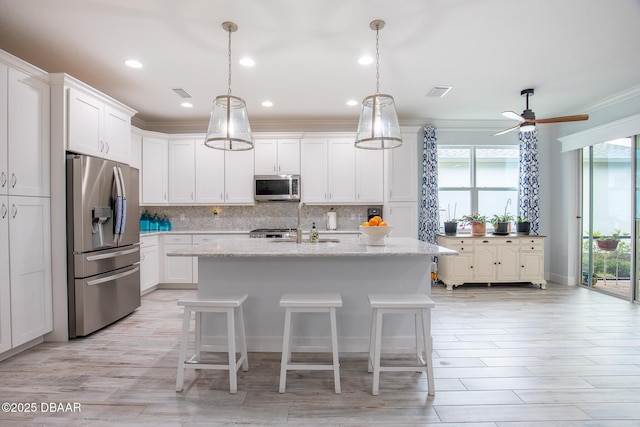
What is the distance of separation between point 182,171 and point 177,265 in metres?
1.45

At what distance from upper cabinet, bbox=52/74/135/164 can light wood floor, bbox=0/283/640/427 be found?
1.79 metres

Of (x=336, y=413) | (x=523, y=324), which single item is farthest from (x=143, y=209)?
(x=523, y=324)

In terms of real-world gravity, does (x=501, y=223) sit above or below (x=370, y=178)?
below

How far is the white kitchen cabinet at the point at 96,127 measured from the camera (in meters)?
2.99

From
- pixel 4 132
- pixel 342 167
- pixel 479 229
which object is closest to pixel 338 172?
pixel 342 167

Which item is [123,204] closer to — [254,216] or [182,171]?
[182,171]

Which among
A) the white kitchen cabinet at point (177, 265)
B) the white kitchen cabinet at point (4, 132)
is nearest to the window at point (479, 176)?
the white kitchen cabinet at point (177, 265)

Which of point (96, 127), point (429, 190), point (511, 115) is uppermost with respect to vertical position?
point (511, 115)

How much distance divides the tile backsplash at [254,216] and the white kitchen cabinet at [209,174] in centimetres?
38

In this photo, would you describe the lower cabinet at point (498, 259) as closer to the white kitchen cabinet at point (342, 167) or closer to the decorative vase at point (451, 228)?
the decorative vase at point (451, 228)

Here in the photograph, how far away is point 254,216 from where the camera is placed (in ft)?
18.1

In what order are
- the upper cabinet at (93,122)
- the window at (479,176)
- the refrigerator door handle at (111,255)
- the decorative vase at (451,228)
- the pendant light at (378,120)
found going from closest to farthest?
the pendant light at (378,120) → the upper cabinet at (93,122) → the refrigerator door handle at (111,255) → the decorative vase at (451,228) → the window at (479,176)

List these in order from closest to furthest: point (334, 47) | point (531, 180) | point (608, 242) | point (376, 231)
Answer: point (376, 231) < point (334, 47) < point (608, 242) < point (531, 180)

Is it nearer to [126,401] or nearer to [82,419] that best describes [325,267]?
[126,401]
